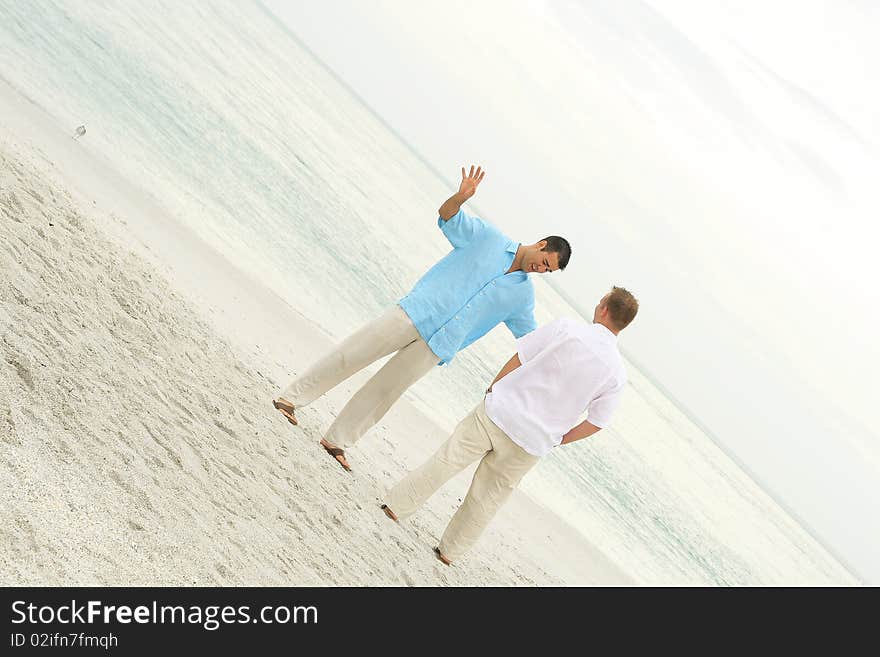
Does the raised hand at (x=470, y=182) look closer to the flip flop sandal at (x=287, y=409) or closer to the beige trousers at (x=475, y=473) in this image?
the beige trousers at (x=475, y=473)

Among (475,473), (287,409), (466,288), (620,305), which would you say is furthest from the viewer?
(287,409)

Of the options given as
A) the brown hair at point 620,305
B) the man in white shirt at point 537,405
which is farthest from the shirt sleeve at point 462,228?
the brown hair at point 620,305

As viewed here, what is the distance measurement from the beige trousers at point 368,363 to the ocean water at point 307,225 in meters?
6.65

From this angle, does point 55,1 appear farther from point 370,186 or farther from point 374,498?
point 374,498

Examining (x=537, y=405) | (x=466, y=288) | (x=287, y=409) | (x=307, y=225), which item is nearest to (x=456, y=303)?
(x=466, y=288)

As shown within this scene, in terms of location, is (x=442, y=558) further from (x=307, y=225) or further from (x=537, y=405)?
(x=307, y=225)

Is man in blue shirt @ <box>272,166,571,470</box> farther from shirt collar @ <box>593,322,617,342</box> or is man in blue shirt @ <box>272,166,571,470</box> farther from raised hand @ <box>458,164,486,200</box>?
shirt collar @ <box>593,322,617,342</box>

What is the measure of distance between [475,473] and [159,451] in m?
2.02

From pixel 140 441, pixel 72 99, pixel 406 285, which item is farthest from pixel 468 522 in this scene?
pixel 406 285

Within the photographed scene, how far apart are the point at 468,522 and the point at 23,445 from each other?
299cm

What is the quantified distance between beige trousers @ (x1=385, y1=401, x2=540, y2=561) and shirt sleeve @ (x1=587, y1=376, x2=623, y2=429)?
464 mm

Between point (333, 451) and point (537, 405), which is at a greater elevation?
point (537, 405)

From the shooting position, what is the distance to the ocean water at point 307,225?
15.3 metres

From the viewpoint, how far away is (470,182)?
A: 5.43 metres
